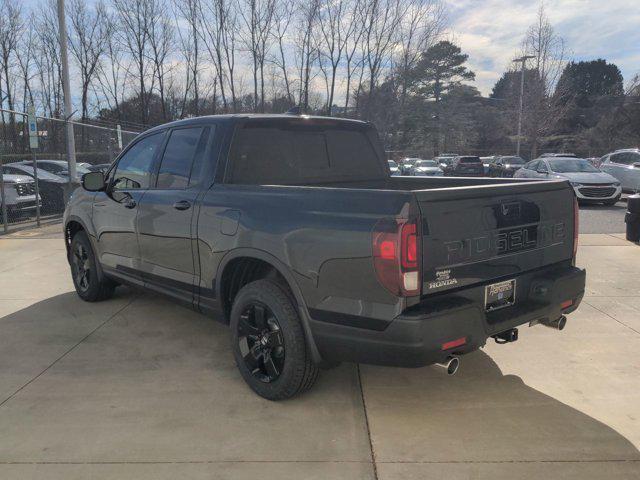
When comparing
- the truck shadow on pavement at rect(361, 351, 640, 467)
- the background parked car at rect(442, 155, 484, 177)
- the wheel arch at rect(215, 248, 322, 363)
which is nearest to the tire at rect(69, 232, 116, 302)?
the wheel arch at rect(215, 248, 322, 363)

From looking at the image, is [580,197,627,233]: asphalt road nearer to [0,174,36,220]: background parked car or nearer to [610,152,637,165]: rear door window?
[610,152,637,165]: rear door window

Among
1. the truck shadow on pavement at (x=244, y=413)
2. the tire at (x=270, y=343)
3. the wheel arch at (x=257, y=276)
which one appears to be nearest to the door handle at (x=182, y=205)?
the wheel arch at (x=257, y=276)

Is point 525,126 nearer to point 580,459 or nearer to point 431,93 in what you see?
point 431,93

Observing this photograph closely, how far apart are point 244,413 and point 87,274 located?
10.5 ft

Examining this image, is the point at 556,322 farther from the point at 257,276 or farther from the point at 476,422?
the point at 257,276

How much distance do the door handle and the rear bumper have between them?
1.48m

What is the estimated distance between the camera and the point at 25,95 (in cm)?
3812

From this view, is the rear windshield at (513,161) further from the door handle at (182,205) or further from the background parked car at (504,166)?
→ the door handle at (182,205)

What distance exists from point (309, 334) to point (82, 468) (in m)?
1.37

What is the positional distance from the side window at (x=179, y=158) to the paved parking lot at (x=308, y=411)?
138 centimetres

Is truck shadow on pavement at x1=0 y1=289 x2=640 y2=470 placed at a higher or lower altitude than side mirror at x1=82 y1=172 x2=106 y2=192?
lower

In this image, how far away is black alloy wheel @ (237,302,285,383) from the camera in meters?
3.42

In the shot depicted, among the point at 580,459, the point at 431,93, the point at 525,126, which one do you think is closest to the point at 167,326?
the point at 580,459

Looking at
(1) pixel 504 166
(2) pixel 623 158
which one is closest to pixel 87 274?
(2) pixel 623 158
